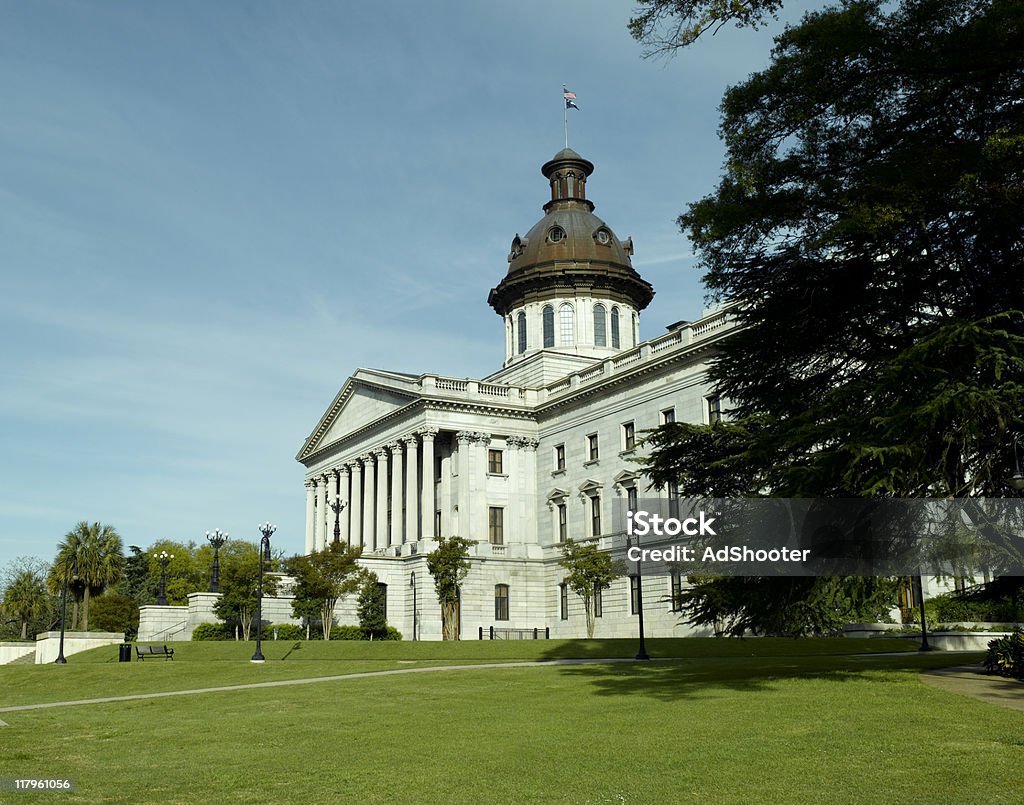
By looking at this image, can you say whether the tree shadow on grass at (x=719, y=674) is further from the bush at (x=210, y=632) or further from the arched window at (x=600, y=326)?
the arched window at (x=600, y=326)

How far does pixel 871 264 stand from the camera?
71.9 feet

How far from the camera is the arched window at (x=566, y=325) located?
78500mm

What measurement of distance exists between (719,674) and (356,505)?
56.9 meters

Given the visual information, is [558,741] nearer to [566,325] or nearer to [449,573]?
[449,573]

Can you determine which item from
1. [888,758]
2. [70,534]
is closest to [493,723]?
[888,758]

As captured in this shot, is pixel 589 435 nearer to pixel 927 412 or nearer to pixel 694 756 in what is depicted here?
pixel 927 412

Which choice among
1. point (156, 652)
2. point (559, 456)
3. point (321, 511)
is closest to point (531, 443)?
point (559, 456)

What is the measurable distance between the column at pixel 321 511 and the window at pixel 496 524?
18.9 metres

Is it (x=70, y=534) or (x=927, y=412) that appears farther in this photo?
(x=70, y=534)

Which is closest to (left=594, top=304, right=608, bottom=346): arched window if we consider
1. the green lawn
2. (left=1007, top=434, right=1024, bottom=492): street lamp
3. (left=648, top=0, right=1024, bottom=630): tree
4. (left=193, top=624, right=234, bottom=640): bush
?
(left=193, top=624, right=234, bottom=640): bush

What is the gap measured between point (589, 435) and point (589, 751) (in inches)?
2128

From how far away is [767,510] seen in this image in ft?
69.2

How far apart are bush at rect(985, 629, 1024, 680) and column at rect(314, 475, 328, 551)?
6790 centimetres

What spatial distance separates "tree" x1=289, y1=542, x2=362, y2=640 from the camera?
6022 cm
